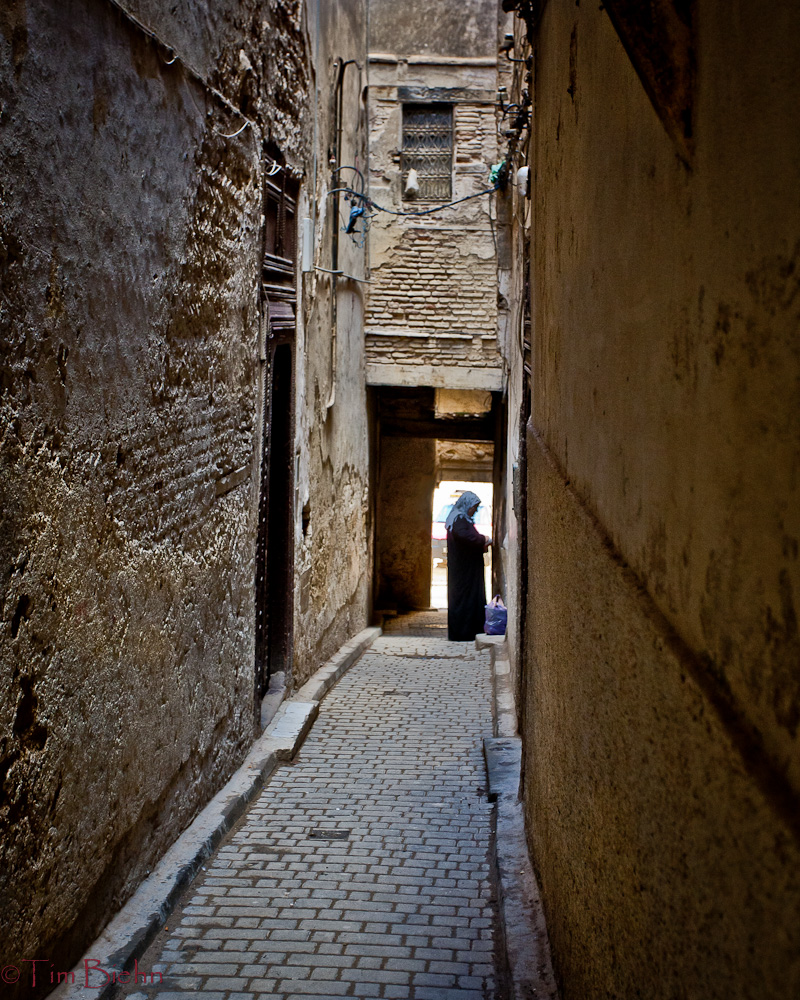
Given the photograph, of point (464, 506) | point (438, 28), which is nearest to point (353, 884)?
point (464, 506)

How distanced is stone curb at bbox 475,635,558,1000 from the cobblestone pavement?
0.42 feet

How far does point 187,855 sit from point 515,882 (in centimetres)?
143

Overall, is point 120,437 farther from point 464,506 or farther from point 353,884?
point 464,506

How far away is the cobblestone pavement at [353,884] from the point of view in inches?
144

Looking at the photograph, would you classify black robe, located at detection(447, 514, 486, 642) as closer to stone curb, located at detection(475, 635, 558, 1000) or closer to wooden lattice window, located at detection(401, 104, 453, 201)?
wooden lattice window, located at detection(401, 104, 453, 201)

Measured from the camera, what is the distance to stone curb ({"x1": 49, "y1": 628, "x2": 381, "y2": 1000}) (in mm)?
3564

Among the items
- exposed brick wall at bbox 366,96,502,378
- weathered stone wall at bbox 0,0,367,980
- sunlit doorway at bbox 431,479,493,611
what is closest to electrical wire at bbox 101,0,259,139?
weathered stone wall at bbox 0,0,367,980

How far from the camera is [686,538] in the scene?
173 cm

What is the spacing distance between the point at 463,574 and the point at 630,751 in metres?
11.2

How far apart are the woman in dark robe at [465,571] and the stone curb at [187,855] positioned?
565cm

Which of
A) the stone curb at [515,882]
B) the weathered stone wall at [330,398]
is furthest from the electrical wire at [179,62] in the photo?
the stone curb at [515,882]

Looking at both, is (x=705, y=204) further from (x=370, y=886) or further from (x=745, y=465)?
(x=370, y=886)

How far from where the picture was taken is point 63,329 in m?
3.36

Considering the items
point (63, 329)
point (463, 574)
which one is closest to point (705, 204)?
point (63, 329)
